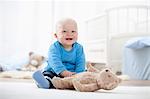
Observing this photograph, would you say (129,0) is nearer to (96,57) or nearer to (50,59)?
(96,57)

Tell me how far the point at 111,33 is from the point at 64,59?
7.09 feet

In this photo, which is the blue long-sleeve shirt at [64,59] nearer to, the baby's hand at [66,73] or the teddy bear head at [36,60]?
the baby's hand at [66,73]

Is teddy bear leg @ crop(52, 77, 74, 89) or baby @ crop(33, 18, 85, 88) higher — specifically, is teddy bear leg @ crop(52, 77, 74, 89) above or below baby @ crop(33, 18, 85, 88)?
below

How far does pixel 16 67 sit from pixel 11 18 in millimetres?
719

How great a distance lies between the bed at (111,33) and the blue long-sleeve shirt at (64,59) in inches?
57.9

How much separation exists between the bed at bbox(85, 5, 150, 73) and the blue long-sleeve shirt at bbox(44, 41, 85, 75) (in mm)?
1471

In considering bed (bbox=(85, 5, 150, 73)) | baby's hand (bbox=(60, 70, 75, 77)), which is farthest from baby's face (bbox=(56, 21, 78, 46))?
bed (bbox=(85, 5, 150, 73))

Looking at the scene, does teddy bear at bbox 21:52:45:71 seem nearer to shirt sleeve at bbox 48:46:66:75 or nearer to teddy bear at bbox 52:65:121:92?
shirt sleeve at bbox 48:46:66:75

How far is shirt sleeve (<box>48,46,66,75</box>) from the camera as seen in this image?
113 centimetres

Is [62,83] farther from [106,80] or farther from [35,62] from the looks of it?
[35,62]

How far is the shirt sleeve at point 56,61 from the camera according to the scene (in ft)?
3.70

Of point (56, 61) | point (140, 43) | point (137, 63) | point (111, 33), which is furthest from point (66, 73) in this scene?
point (111, 33)

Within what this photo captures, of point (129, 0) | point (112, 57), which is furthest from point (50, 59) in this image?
point (129, 0)

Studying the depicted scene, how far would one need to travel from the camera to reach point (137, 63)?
254cm
